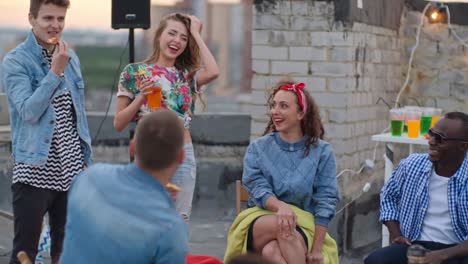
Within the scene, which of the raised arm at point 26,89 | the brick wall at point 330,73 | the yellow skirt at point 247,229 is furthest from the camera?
the brick wall at point 330,73

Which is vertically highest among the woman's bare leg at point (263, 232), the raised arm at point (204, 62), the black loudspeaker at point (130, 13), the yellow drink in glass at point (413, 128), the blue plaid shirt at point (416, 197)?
the black loudspeaker at point (130, 13)

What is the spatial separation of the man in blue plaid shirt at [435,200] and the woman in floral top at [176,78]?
97cm

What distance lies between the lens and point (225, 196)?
916 cm

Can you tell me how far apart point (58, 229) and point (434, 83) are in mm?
4591

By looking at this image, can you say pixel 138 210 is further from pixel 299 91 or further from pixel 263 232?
pixel 299 91

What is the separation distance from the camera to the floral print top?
491 centimetres

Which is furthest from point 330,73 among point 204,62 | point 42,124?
point 42,124

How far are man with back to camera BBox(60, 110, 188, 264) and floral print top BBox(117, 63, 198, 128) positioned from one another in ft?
6.44

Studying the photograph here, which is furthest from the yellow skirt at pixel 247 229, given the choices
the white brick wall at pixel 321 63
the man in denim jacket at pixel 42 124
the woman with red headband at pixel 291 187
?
the white brick wall at pixel 321 63

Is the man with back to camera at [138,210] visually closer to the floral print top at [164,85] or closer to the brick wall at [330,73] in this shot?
the floral print top at [164,85]

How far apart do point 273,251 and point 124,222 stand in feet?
6.10

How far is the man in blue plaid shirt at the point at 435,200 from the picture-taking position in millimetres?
4605

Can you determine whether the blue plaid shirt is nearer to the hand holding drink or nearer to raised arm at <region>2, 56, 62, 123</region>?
the hand holding drink

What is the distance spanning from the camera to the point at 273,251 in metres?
4.62
